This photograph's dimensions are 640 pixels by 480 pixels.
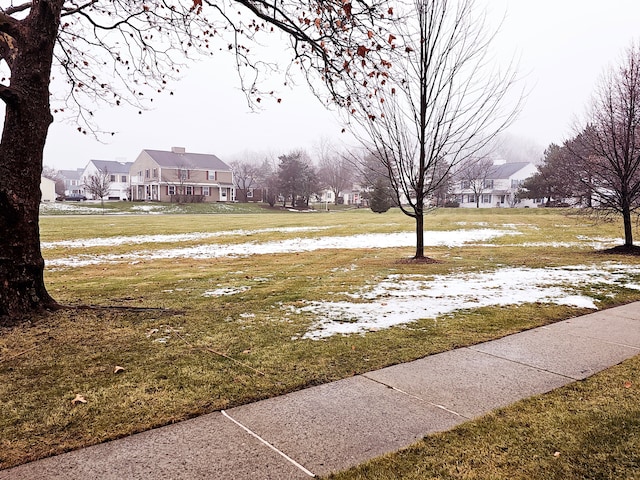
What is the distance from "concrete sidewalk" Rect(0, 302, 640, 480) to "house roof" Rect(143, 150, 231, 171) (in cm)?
6275

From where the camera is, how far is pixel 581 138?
1473cm

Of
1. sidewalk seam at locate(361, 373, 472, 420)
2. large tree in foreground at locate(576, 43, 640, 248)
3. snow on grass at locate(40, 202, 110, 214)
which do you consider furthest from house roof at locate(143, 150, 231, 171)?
sidewalk seam at locate(361, 373, 472, 420)

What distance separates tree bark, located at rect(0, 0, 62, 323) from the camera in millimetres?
4660

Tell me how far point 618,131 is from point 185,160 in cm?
5960

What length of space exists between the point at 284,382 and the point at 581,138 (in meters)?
15.3

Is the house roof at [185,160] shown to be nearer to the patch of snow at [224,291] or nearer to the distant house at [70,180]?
the distant house at [70,180]

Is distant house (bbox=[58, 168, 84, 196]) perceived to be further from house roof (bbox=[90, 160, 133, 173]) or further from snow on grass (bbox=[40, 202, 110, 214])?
snow on grass (bbox=[40, 202, 110, 214])

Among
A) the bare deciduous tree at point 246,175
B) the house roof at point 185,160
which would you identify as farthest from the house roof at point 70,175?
the house roof at point 185,160

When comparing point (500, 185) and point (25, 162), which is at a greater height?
point (500, 185)

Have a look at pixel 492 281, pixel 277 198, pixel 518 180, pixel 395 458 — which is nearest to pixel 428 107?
pixel 492 281

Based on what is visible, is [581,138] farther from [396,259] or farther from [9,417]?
[9,417]

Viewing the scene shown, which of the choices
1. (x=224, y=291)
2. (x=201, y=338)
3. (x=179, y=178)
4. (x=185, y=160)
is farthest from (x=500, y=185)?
(x=201, y=338)

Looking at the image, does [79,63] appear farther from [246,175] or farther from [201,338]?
[246,175]

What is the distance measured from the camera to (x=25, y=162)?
189 inches
